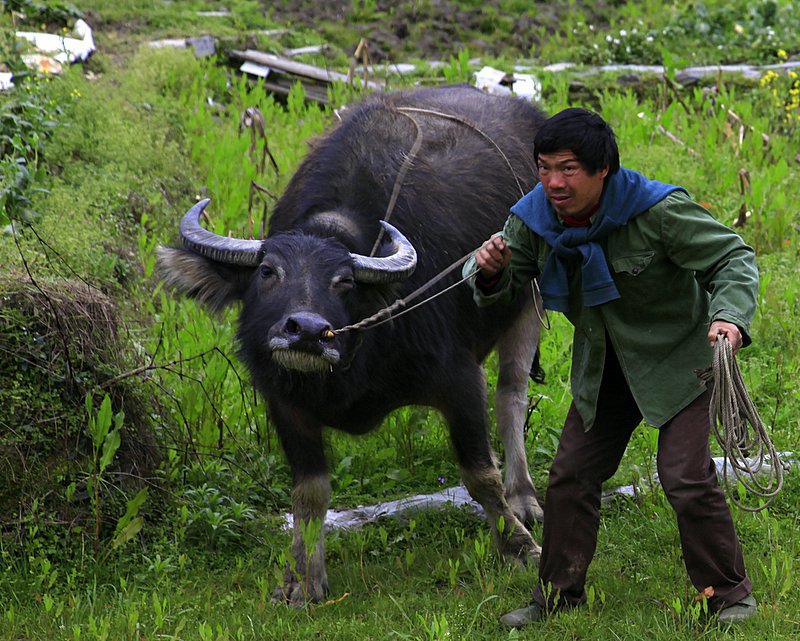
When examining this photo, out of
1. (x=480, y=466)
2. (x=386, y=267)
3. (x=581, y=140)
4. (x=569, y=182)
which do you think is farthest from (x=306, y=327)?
(x=480, y=466)

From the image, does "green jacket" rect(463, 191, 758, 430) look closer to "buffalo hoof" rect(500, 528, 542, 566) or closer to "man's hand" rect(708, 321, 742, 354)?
"man's hand" rect(708, 321, 742, 354)

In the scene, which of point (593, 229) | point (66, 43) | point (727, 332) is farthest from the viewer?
point (66, 43)

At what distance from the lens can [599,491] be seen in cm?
390

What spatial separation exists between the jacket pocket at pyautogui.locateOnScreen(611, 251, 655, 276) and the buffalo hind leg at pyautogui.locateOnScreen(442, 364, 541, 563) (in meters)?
1.28

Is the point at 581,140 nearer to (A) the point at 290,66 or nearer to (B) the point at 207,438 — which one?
Result: (B) the point at 207,438

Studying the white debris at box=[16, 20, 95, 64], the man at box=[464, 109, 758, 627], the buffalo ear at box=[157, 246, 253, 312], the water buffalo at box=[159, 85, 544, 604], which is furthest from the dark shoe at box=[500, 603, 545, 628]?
the white debris at box=[16, 20, 95, 64]

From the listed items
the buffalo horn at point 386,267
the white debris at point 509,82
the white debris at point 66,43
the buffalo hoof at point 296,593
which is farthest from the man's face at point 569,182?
the white debris at point 66,43

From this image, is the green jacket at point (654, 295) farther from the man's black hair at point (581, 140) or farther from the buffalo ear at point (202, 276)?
the buffalo ear at point (202, 276)

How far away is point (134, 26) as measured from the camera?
11414 millimetres

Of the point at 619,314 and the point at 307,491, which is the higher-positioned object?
the point at 619,314

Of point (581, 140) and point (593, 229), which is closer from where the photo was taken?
point (581, 140)

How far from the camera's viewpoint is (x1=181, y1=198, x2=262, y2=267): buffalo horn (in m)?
4.36

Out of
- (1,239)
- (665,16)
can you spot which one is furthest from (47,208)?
(665,16)

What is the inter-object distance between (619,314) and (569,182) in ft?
1.67
